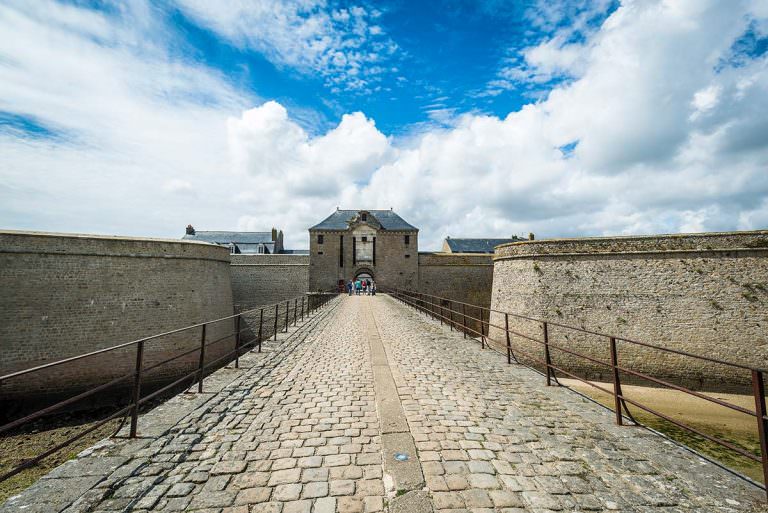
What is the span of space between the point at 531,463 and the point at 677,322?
13.4 metres

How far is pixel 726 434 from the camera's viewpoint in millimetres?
8055

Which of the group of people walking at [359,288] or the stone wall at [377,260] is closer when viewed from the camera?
the group of people walking at [359,288]

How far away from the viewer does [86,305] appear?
13.1 metres

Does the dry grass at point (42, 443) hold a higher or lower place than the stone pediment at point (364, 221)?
lower

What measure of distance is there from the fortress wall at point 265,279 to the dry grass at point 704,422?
76.9 ft

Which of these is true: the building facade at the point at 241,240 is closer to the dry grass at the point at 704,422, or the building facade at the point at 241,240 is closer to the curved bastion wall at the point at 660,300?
the curved bastion wall at the point at 660,300

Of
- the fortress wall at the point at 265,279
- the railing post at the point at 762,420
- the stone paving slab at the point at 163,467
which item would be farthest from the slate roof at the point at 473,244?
the railing post at the point at 762,420

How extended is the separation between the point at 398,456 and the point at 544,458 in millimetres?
1454

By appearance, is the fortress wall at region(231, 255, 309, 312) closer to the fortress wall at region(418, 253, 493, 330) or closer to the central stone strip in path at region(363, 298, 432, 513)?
the fortress wall at region(418, 253, 493, 330)

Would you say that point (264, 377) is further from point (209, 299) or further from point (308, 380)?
point (209, 299)

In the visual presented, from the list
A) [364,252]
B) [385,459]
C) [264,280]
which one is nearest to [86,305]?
[385,459]

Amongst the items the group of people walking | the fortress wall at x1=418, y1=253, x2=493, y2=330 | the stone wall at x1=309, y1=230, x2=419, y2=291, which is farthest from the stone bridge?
the stone wall at x1=309, y1=230, x2=419, y2=291

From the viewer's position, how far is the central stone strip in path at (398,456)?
2.56 m

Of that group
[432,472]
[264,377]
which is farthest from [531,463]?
[264,377]
